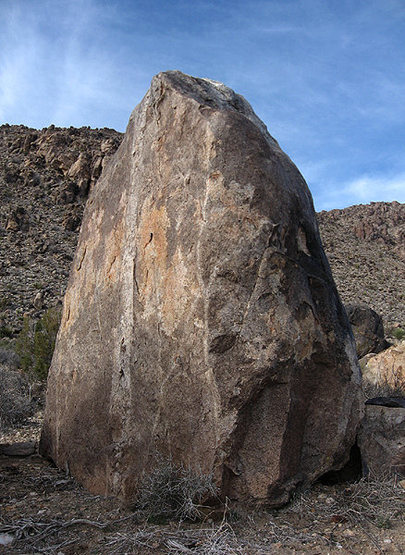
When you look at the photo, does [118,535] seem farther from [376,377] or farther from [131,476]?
[376,377]

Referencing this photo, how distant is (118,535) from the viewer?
336 cm

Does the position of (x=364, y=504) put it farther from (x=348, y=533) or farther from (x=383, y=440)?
(x=383, y=440)

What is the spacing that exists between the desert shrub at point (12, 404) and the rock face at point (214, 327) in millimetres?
3139

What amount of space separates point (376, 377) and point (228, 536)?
21.5ft

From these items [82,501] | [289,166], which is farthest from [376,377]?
[82,501]

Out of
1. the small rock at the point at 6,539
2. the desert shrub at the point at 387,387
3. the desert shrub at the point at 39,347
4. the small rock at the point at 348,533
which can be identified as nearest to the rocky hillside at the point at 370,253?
the desert shrub at the point at 387,387

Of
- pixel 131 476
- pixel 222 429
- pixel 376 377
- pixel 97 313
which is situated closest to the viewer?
pixel 222 429

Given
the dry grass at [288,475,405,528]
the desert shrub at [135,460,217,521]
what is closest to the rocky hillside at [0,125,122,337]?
the desert shrub at [135,460,217,521]

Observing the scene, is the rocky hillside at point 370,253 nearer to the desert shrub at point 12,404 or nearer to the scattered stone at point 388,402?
the desert shrub at point 12,404

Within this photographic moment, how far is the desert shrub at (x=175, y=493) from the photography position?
138 inches

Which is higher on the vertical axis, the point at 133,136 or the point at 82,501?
the point at 133,136

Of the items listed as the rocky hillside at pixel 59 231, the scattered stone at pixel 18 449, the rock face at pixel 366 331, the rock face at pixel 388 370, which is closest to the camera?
the scattered stone at pixel 18 449

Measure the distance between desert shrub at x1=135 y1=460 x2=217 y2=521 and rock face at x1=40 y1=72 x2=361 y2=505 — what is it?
0.10m

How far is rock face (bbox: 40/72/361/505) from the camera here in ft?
11.9
